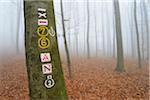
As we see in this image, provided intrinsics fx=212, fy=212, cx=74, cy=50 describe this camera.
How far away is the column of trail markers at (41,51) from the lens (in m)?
1.49

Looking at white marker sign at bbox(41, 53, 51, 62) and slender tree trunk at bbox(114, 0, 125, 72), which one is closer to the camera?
white marker sign at bbox(41, 53, 51, 62)

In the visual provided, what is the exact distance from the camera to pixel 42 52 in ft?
4.89

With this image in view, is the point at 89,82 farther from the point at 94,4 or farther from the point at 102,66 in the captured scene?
the point at 94,4

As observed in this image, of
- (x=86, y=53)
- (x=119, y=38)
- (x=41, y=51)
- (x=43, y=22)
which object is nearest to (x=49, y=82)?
(x=41, y=51)

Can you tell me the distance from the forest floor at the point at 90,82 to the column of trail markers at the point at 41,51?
2.85m

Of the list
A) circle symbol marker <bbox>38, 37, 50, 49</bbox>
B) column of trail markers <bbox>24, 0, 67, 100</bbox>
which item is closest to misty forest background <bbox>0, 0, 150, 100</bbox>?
column of trail markers <bbox>24, 0, 67, 100</bbox>

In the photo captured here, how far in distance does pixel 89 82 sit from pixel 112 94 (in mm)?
648

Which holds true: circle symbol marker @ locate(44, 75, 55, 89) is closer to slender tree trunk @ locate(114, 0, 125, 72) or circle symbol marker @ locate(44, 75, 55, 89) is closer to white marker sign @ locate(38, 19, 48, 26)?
white marker sign @ locate(38, 19, 48, 26)

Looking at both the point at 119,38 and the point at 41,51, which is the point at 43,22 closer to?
the point at 41,51

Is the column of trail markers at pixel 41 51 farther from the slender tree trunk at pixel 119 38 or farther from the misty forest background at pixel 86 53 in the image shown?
the slender tree trunk at pixel 119 38

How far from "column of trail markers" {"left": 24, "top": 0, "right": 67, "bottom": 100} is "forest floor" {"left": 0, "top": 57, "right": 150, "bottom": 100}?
Answer: 2846mm

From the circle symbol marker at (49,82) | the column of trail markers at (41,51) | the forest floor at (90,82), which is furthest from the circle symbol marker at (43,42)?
the forest floor at (90,82)

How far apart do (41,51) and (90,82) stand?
11.8ft

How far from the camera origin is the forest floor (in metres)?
4.50
